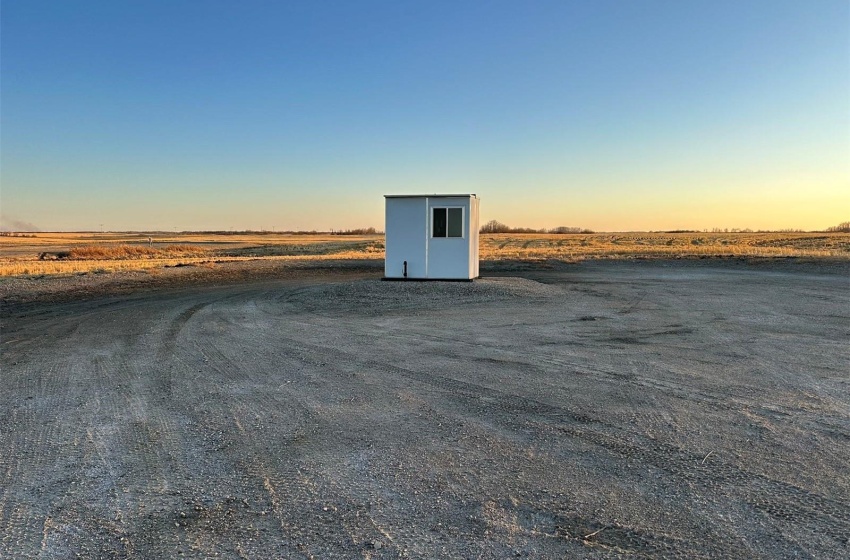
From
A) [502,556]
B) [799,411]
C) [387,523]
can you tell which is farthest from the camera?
[799,411]

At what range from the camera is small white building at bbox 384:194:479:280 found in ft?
57.5

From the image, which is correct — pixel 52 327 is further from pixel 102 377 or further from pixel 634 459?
pixel 634 459

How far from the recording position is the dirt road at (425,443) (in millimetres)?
3121

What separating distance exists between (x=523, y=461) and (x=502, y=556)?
49.3 inches

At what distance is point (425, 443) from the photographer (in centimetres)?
448

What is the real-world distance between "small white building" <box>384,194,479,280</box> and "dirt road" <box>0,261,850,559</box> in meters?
7.97

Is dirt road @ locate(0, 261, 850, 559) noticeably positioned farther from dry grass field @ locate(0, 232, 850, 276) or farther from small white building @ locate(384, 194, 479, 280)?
dry grass field @ locate(0, 232, 850, 276)

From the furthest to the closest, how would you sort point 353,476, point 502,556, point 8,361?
1. point 8,361
2. point 353,476
3. point 502,556

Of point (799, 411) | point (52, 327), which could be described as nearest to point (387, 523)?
point (799, 411)

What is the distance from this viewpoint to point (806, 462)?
161 inches

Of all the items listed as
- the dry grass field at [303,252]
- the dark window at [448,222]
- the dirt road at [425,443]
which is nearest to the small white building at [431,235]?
the dark window at [448,222]

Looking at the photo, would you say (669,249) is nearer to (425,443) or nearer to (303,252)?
(303,252)

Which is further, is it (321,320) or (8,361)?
(321,320)

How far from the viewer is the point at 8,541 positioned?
9.99 feet
